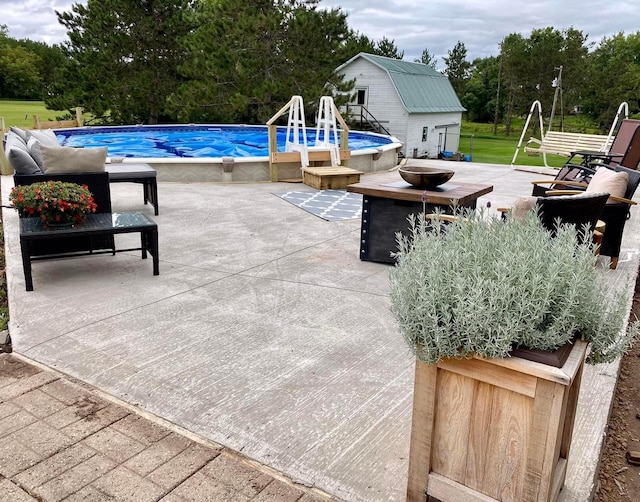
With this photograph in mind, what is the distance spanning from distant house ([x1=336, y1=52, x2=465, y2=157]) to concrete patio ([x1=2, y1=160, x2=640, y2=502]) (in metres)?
19.5

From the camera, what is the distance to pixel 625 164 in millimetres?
6824

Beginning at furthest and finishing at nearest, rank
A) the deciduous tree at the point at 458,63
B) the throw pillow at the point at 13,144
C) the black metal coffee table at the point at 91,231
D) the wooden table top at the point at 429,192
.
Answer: the deciduous tree at the point at 458,63 → the throw pillow at the point at 13,144 → the wooden table top at the point at 429,192 → the black metal coffee table at the point at 91,231

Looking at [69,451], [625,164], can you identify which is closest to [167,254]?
[69,451]

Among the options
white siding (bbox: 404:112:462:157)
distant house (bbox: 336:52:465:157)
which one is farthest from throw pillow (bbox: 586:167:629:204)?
white siding (bbox: 404:112:462:157)

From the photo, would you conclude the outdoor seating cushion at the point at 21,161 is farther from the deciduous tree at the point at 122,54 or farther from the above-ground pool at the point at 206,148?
the deciduous tree at the point at 122,54

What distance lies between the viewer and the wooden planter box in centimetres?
141

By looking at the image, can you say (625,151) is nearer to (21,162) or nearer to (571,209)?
(571,209)

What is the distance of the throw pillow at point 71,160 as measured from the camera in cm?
449

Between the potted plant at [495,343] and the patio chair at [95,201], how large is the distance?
11.5 ft

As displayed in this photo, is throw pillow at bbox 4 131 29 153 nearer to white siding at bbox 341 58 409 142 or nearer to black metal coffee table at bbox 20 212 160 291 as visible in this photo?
black metal coffee table at bbox 20 212 160 291

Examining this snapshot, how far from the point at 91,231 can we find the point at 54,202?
33 cm

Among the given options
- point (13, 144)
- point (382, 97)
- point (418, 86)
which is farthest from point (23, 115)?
point (13, 144)

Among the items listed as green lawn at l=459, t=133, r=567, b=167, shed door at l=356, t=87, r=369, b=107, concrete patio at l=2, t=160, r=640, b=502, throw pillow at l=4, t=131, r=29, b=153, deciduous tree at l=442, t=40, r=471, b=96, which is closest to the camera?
concrete patio at l=2, t=160, r=640, b=502

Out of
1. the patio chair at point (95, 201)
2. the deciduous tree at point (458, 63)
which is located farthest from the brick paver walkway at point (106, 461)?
the deciduous tree at point (458, 63)
